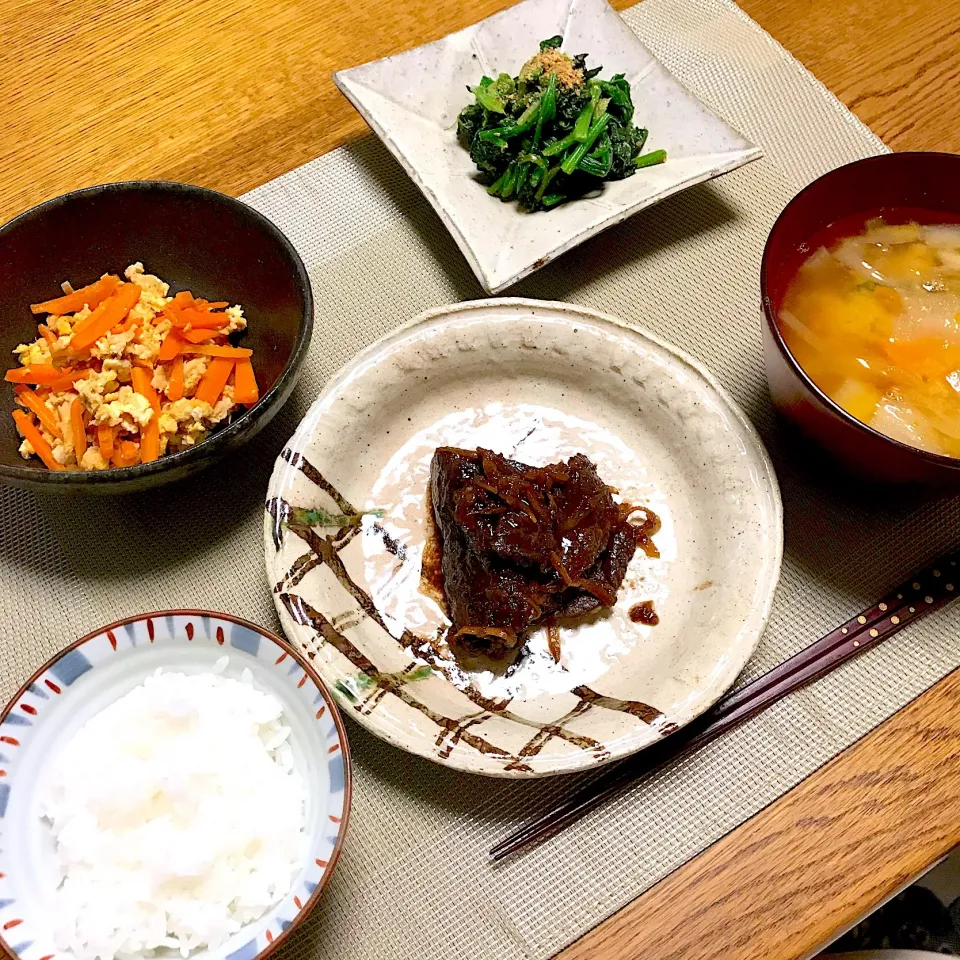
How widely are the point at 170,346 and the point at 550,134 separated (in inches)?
48.0

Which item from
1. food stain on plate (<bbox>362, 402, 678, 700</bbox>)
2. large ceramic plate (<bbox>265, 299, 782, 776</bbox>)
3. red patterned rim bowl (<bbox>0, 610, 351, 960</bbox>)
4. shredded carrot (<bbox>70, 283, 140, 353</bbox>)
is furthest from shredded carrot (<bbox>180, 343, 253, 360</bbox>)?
red patterned rim bowl (<bbox>0, 610, 351, 960</bbox>)

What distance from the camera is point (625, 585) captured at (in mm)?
1851

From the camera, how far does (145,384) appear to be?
1.87m

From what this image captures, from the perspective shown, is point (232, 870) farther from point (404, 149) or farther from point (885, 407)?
point (404, 149)

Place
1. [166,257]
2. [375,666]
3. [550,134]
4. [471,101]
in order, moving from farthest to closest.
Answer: [471,101] < [550,134] < [166,257] < [375,666]

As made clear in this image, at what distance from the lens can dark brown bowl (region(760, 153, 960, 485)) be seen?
1.65 m

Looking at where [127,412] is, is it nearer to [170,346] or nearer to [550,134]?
[170,346]

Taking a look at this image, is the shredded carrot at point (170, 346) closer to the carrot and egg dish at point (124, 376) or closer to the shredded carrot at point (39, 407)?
the carrot and egg dish at point (124, 376)

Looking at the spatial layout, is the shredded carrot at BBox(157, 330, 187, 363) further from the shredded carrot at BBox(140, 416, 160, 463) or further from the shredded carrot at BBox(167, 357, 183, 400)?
the shredded carrot at BBox(140, 416, 160, 463)

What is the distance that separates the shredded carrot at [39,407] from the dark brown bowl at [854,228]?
159cm

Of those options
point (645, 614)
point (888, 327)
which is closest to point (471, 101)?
point (888, 327)

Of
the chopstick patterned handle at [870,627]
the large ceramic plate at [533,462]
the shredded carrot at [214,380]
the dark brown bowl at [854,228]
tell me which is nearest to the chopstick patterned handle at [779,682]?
the chopstick patterned handle at [870,627]

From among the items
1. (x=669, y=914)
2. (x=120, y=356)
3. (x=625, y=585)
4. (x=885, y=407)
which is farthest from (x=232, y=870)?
(x=885, y=407)

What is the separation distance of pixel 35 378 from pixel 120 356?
201mm
